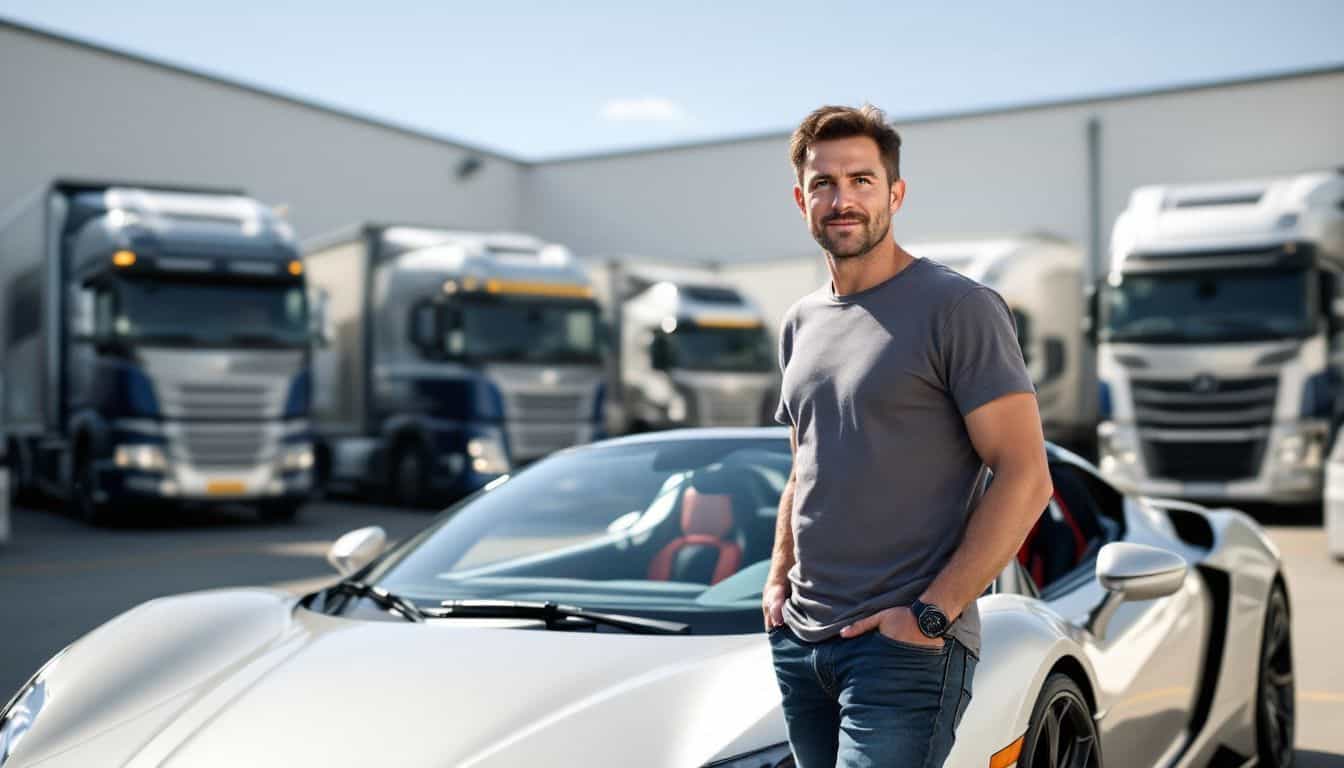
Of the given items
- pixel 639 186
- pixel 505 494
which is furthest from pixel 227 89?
pixel 505 494

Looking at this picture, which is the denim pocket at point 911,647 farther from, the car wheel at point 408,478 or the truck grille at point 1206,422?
the car wheel at point 408,478

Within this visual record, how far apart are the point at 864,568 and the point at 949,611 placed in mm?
154

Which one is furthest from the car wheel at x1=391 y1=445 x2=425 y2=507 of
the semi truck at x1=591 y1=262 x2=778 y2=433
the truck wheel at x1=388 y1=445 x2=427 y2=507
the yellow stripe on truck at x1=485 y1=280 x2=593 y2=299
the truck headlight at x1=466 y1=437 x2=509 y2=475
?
the semi truck at x1=591 y1=262 x2=778 y2=433

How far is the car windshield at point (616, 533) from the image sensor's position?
344cm

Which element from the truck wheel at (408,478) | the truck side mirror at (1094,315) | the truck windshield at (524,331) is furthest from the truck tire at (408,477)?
the truck side mirror at (1094,315)

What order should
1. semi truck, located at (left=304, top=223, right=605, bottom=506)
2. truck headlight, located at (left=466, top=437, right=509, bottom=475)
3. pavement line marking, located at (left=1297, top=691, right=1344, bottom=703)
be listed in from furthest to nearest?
1. semi truck, located at (left=304, top=223, right=605, bottom=506)
2. truck headlight, located at (left=466, top=437, right=509, bottom=475)
3. pavement line marking, located at (left=1297, top=691, right=1344, bottom=703)

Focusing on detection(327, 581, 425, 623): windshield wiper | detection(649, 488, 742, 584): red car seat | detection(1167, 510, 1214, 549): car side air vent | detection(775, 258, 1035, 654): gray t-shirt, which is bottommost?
detection(1167, 510, 1214, 549): car side air vent

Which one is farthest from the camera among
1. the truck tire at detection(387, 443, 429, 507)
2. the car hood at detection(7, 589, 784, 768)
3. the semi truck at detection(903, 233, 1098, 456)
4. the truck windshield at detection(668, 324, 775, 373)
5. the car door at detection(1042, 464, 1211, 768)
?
the truck windshield at detection(668, 324, 775, 373)

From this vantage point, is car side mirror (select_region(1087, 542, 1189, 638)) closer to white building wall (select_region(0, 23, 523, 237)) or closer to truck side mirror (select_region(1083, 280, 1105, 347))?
truck side mirror (select_region(1083, 280, 1105, 347))

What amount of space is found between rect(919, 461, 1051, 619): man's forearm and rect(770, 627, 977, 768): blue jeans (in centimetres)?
9

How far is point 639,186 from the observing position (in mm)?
32656

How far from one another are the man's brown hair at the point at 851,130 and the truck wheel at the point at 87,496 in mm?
13880

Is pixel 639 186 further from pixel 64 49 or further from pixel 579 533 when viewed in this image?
pixel 579 533

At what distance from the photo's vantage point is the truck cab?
65.1 ft
